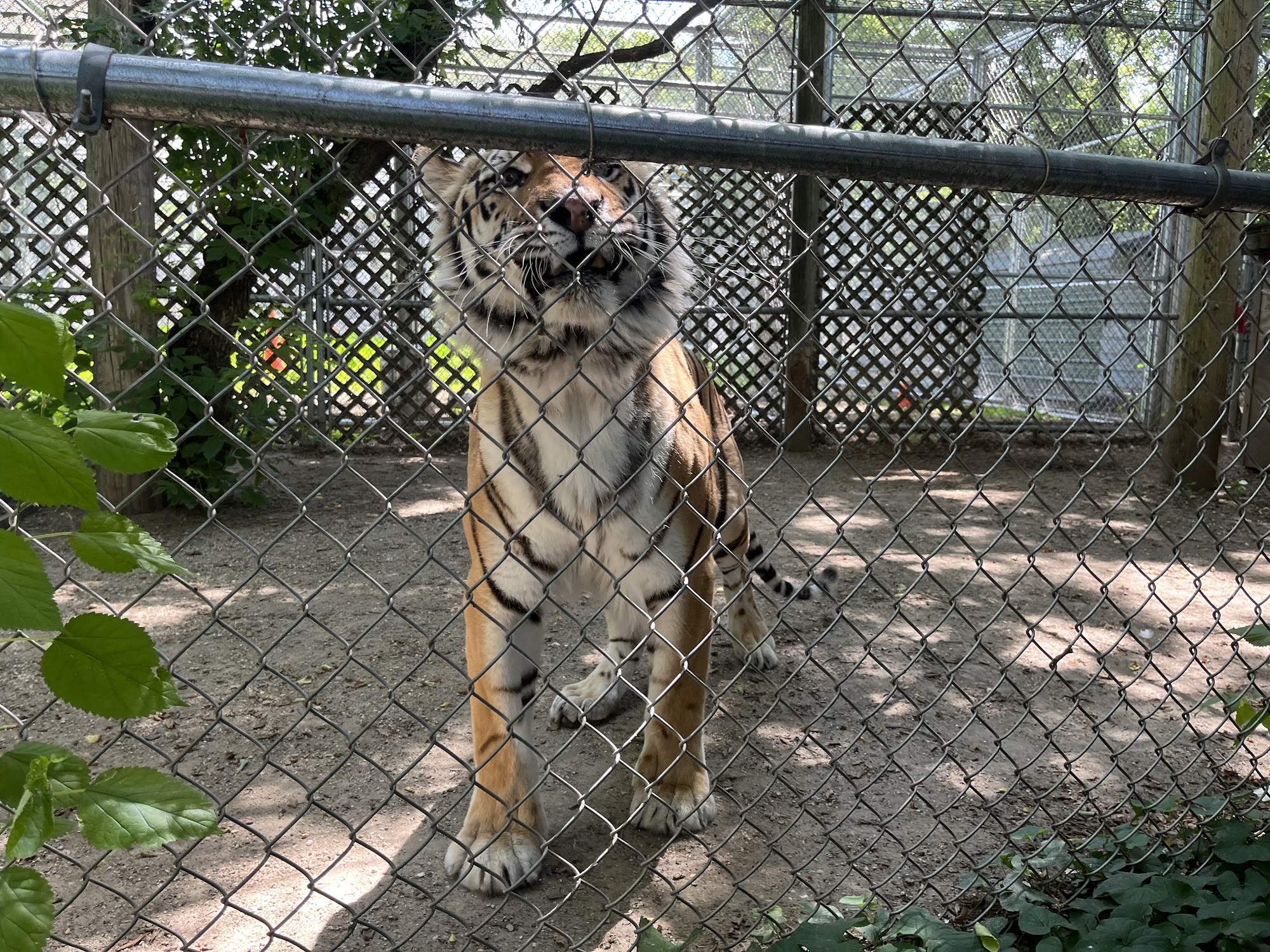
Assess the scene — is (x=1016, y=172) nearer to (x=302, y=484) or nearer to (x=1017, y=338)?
(x=302, y=484)

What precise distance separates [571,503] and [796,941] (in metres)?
1.07

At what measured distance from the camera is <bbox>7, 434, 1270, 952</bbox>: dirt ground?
6.55ft

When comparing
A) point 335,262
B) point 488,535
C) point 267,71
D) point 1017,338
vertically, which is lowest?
point 1017,338

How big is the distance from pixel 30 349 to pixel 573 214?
4.01 ft

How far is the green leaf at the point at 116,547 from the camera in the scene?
1.11 metres

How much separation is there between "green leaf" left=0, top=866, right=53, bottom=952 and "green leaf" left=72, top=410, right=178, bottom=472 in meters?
0.46

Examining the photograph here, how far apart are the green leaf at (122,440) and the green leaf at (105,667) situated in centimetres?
19

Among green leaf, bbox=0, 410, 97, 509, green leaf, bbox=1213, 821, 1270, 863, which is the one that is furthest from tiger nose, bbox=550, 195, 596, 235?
green leaf, bbox=1213, 821, 1270, 863

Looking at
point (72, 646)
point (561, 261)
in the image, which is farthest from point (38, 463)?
point (561, 261)

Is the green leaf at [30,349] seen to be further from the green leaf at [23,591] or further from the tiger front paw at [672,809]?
the tiger front paw at [672,809]

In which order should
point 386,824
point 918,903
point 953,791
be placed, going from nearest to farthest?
point 918,903 → point 386,824 → point 953,791

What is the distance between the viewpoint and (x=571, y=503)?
225 centimetres

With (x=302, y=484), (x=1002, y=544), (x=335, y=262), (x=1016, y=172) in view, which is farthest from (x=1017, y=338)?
(x=335, y=262)

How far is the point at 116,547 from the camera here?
3.66ft
